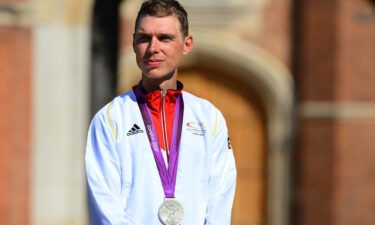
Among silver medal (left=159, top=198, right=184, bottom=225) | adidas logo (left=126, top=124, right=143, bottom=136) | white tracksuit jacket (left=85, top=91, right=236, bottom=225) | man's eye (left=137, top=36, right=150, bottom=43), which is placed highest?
man's eye (left=137, top=36, right=150, bottom=43)

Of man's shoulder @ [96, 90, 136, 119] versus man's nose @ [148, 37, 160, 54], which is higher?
man's nose @ [148, 37, 160, 54]

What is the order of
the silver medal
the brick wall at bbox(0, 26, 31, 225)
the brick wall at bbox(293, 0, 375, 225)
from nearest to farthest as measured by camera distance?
the silver medal, the brick wall at bbox(0, 26, 31, 225), the brick wall at bbox(293, 0, 375, 225)

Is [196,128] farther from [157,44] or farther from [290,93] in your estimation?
[290,93]

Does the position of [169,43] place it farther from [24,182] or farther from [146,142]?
[24,182]

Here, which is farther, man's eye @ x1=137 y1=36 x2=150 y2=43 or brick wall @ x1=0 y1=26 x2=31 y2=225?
brick wall @ x1=0 y1=26 x2=31 y2=225

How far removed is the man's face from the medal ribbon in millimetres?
111

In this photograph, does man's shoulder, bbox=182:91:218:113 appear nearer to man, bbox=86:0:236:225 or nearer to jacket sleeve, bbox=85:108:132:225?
man, bbox=86:0:236:225

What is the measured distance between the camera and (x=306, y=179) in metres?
15.6

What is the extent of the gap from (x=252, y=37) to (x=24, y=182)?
6756mm

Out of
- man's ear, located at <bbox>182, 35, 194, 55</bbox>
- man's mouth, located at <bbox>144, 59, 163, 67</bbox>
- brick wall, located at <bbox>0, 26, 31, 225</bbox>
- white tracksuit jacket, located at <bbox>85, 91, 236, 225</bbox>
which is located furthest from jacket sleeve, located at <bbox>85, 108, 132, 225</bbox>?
brick wall, located at <bbox>0, 26, 31, 225</bbox>

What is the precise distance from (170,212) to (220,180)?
26cm

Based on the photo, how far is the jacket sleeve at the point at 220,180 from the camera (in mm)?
3387

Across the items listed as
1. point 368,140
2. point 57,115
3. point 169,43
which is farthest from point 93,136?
point 368,140

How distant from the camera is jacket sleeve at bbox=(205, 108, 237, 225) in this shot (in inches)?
133
